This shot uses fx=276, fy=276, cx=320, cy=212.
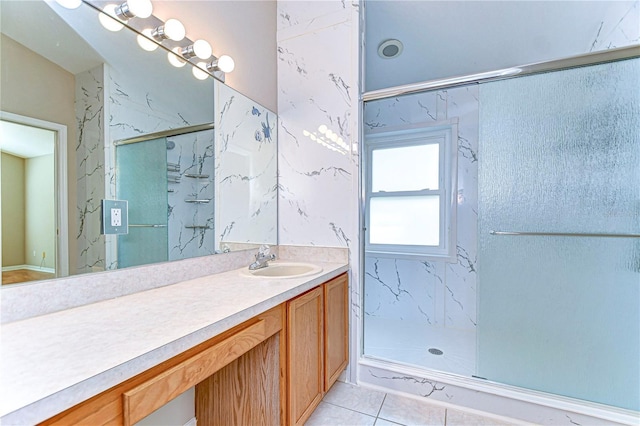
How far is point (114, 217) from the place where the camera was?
3.58 ft

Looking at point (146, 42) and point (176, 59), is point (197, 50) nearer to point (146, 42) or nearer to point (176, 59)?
point (176, 59)

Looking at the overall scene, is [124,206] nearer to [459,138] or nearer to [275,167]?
[275,167]

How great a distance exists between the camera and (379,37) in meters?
2.28

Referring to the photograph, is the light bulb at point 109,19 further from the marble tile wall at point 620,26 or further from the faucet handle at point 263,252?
the marble tile wall at point 620,26

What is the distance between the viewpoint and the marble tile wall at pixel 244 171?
1.64 m

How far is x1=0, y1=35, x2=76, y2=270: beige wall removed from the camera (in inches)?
32.8

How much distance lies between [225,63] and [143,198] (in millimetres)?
939

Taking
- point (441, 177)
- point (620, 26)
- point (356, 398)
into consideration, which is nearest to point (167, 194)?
point (356, 398)

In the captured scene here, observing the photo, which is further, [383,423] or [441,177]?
[441,177]

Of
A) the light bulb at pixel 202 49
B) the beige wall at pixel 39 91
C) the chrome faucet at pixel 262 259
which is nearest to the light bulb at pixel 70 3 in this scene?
the beige wall at pixel 39 91

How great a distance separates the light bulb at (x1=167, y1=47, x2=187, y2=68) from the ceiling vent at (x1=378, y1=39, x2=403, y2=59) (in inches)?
66.0

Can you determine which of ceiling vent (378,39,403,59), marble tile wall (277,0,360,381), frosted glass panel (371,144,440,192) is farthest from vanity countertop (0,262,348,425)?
ceiling vent (378,39,403,59)

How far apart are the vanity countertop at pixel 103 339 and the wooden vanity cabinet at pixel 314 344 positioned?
0.20 metres

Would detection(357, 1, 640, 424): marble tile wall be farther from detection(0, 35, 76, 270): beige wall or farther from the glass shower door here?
detection(0, 35, 76, 270): beige wall
